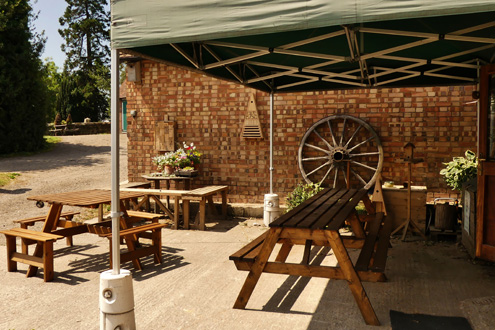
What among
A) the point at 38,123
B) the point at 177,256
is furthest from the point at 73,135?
the point at 177,256

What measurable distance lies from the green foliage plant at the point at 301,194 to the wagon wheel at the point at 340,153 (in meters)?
0.15

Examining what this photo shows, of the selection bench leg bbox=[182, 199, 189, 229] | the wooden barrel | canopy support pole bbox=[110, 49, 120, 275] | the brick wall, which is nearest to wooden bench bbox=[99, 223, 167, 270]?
canopy support pole bbox=[110, 49, 120, 275]

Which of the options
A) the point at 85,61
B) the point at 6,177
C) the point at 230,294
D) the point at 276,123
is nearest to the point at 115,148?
the point at 230,294

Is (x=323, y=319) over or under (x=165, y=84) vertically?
under

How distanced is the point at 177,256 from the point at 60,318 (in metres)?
1.98

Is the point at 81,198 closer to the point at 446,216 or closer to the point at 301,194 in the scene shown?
the point at 301,194

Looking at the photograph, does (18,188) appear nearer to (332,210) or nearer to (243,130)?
(243,130)

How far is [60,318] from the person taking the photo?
3.54m

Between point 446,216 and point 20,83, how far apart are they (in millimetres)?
15723

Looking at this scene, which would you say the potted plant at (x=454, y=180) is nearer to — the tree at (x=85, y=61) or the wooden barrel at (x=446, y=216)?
the wooden barrel at (x=446, y=216)

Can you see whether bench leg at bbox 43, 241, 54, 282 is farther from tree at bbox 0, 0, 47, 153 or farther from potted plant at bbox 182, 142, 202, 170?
tree at bbox 0, 0, 47, 153

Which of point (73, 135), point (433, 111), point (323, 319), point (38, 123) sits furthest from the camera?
point (73, 135)

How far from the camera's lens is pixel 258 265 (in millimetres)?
3596

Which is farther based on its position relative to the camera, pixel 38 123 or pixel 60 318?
pixel 38 123
